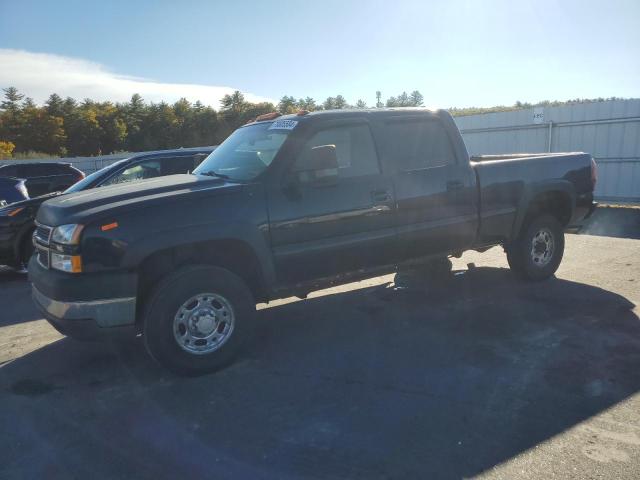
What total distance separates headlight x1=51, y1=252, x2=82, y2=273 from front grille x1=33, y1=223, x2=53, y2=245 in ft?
Answer: 0.59

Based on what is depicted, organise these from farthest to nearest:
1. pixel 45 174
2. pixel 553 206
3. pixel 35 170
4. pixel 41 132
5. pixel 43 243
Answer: pixel 41 132 < pixel 35 170 < pixel 45 174 < pixel 553 206 < pixel 43 243

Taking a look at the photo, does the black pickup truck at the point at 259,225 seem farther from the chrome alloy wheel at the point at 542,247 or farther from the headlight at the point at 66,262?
the chrome alloy wheel at the point at 542,247

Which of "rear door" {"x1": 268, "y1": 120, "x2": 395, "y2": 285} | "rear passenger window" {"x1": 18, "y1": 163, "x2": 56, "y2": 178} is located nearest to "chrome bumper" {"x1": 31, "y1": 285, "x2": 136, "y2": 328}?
"rear door" {"x1": 268, "y1": 120, "x2": 395, "y2": 285}

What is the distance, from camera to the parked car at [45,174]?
12055 millimetres

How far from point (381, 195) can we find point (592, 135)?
1064cm

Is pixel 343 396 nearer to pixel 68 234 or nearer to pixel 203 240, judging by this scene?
pixel 203 240

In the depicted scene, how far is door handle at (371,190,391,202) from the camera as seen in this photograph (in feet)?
15.6

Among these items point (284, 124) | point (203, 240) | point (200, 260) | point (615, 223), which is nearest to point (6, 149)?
point (615, 223)

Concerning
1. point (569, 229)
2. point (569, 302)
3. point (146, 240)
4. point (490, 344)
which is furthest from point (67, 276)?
point (569, 229)

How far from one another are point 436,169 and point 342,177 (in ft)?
3.72

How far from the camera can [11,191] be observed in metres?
9.30

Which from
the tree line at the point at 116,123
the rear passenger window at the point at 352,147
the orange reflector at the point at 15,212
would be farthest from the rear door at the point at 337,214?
the tree line at the point at 116,123

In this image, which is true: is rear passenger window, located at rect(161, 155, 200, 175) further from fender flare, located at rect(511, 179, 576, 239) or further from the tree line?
the tree line

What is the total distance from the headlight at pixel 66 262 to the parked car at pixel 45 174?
9.18 metres
